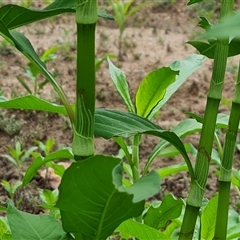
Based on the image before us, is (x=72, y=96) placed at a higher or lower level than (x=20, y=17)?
lower

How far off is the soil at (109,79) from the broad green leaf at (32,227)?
140 centimetres

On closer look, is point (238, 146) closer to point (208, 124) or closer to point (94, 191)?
point (208, 124)

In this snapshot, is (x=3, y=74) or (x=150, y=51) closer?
(x=3, y=74)

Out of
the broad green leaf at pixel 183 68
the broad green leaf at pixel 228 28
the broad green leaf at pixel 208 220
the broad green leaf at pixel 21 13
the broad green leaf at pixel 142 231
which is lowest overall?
the broad green leaf at pixel 208 220

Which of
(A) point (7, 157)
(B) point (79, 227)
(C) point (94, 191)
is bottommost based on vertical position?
(A) point (7, 157)

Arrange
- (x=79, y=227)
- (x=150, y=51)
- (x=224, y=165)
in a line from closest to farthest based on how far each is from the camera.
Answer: (x=79, y=227) < (x=224, y=165) < (x=150, y=51)

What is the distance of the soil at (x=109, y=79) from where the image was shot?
9.96ft

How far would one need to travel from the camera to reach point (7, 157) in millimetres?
2895

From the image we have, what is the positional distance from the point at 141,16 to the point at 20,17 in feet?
14.3

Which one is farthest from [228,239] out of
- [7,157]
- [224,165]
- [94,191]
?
[7,157]

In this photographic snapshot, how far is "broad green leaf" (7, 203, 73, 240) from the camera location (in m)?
1.27

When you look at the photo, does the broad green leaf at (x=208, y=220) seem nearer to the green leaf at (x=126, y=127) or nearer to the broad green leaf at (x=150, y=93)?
the broad green leaf at (x=150, y=93)

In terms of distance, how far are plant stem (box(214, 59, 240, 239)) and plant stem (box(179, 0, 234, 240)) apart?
13 centimetres

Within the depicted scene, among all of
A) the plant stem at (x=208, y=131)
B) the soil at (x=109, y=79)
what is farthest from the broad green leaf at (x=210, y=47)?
the soil at (x=109, y=79)
